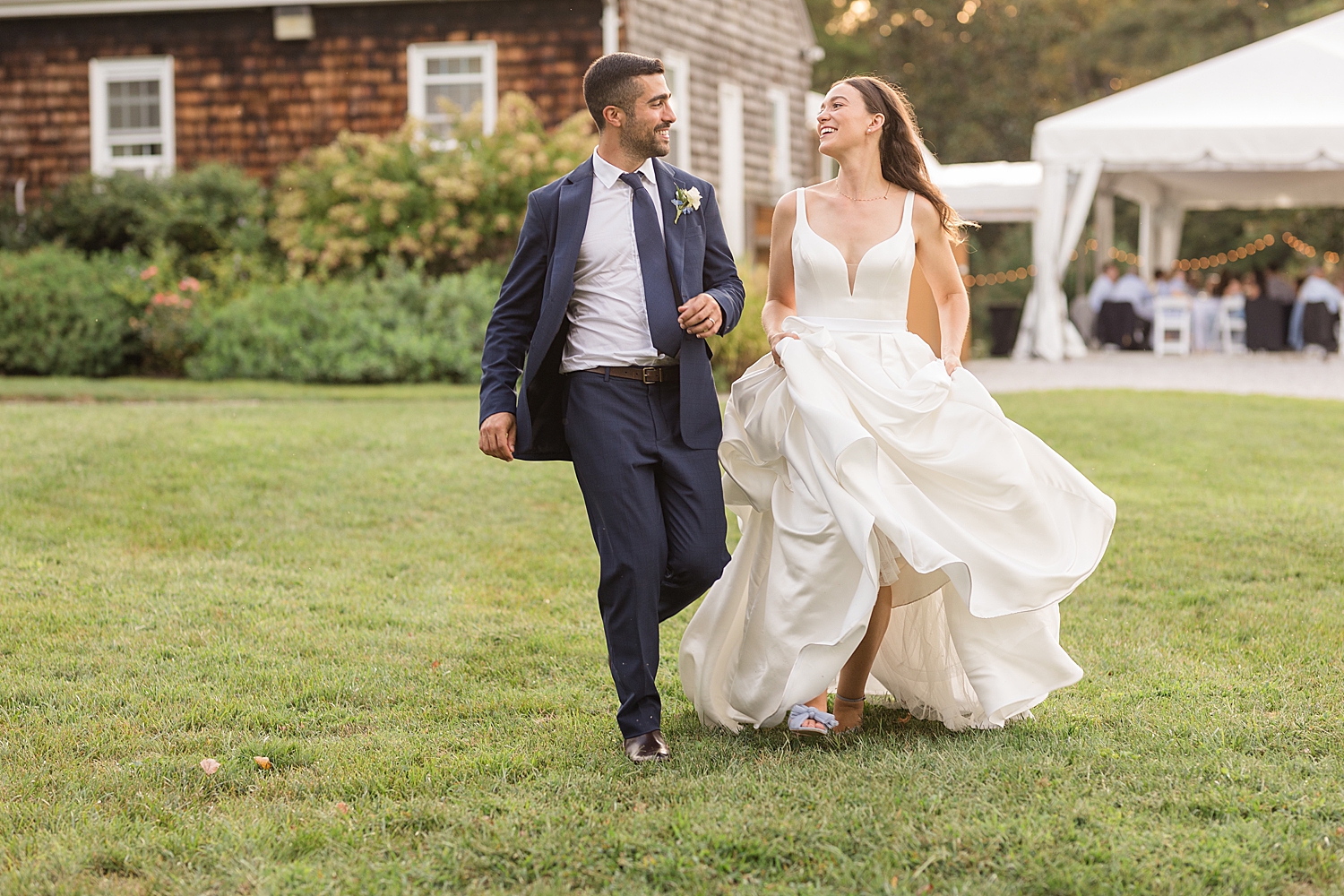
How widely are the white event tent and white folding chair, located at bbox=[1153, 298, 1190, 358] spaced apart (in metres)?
1.45

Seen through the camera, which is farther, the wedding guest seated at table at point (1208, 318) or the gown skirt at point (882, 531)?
the wedding guest seated at table at point (1208, 318)

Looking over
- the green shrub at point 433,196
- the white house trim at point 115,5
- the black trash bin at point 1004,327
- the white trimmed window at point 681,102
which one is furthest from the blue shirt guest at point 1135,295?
the white house trim at point 115,5

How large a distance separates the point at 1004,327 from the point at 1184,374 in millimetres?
6653

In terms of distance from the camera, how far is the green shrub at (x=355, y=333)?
14.0 m

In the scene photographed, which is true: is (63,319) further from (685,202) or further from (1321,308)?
(1321,308)

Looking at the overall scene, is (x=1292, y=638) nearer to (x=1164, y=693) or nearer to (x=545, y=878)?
(x=1164, y=693)

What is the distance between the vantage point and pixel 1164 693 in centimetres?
460

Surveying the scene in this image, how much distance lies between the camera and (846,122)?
4.12m

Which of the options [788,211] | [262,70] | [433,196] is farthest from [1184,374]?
[788,211]

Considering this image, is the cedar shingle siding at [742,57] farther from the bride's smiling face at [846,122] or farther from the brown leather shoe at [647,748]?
the brown leather shoe at [647,748]

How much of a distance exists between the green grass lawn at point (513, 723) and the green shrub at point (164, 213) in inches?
324

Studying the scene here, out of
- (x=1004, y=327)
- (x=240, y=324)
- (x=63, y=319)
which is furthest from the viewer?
(x=1004, y=327)

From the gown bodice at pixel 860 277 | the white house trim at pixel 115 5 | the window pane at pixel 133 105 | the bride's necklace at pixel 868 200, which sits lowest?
the gown bodice at pixel 860 277

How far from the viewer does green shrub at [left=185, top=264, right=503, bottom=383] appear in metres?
14.0
